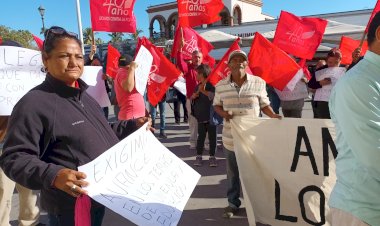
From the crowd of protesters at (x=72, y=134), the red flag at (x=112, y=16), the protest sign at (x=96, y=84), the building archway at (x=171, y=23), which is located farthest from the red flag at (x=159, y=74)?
the building archway at (x=171, y=23)

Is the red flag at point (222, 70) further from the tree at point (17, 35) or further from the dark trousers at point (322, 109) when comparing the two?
the tree at point (17, 35)

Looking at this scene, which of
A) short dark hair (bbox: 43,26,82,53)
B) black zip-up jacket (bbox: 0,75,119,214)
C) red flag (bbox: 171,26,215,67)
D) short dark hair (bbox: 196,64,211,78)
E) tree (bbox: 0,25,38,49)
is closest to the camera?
black zip-up jacket (bbox: 0,75,119,214)

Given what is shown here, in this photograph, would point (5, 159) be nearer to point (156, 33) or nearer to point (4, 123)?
point (4, 123)

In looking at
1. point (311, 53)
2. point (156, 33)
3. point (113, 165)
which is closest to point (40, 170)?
point (113, 165)

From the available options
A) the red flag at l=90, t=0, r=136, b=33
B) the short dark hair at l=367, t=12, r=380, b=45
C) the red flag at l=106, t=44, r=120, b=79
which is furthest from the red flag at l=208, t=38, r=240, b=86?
the short dark hair at l=367, t=12, r=380, b=45

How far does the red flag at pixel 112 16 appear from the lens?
6.11 m

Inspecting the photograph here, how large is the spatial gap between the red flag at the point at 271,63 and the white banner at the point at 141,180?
3618 millimetres

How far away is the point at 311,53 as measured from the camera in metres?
6.30

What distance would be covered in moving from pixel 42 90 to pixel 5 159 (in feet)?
1.18

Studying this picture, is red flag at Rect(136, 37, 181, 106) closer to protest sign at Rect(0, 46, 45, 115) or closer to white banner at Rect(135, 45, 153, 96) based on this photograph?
white banner at Rect(135, 45, 153, 96)

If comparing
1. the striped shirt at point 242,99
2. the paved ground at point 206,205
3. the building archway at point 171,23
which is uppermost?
the building archway at point 171,23

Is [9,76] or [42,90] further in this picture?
[9,76]

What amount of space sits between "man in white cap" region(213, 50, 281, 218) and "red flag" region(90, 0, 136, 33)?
2986 millimetres

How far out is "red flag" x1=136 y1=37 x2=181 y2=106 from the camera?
→ 622cm
